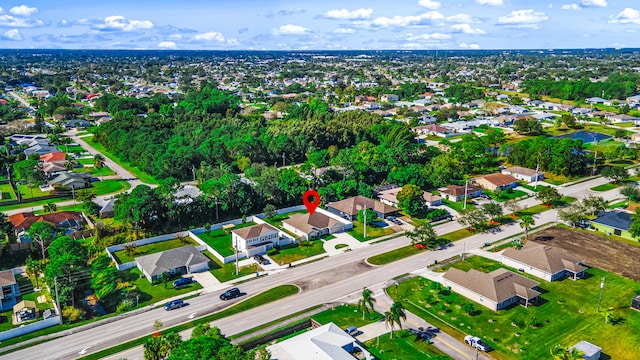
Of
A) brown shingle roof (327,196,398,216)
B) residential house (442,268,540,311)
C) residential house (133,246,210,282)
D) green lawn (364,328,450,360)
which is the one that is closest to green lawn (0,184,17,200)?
residential house (133,246,210,282)

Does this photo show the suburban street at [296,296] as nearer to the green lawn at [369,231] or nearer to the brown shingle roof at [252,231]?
the green lawn at [369,231]

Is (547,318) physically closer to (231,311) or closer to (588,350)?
(588,350)

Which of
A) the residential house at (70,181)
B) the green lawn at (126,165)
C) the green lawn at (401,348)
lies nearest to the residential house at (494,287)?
the green lawn at (401,348)

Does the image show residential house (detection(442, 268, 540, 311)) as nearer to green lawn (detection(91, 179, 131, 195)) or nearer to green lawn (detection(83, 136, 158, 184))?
green lawn (detection(91, 179, 131, 195))

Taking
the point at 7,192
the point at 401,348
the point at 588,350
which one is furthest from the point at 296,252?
the point at 7,192

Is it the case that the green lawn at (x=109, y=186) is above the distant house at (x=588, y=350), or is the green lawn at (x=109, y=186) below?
above
